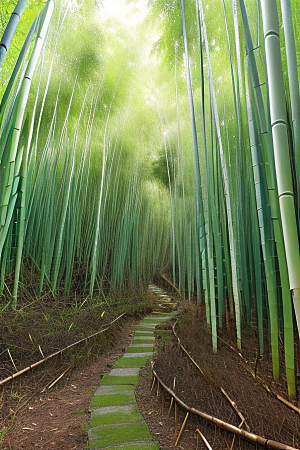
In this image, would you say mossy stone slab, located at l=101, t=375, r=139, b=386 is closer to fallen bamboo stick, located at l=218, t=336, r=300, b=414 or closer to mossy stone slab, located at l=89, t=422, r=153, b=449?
mossy stone slab, located at l=89, t=422, r=153, b=449

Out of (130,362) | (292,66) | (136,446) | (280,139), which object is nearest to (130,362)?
(130,362)

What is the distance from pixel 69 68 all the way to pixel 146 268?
4.71 m

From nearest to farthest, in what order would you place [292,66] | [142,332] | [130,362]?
[292,66] < [130,362] < [142,332]

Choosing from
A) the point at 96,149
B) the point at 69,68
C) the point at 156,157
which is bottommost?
the point at 96,149

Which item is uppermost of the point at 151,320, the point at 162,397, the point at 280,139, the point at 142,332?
the point at 280,139

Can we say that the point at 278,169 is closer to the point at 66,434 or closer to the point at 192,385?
the point at 192,385

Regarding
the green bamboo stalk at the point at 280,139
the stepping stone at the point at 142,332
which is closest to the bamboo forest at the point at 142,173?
the green bamboo stalk at the point at 280,139

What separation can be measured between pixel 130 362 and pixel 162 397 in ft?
3.44

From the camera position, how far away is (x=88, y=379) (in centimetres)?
249

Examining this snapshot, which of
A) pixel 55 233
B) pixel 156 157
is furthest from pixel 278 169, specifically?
pixel 156 157

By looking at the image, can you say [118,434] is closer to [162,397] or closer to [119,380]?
[162,397]

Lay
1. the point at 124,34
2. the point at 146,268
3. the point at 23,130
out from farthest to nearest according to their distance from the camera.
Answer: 1. the point at 146,268
2. the point at 124,34
3. the point at 23,130

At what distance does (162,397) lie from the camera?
5.97ft

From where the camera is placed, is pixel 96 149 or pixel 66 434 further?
pixel 96 149
